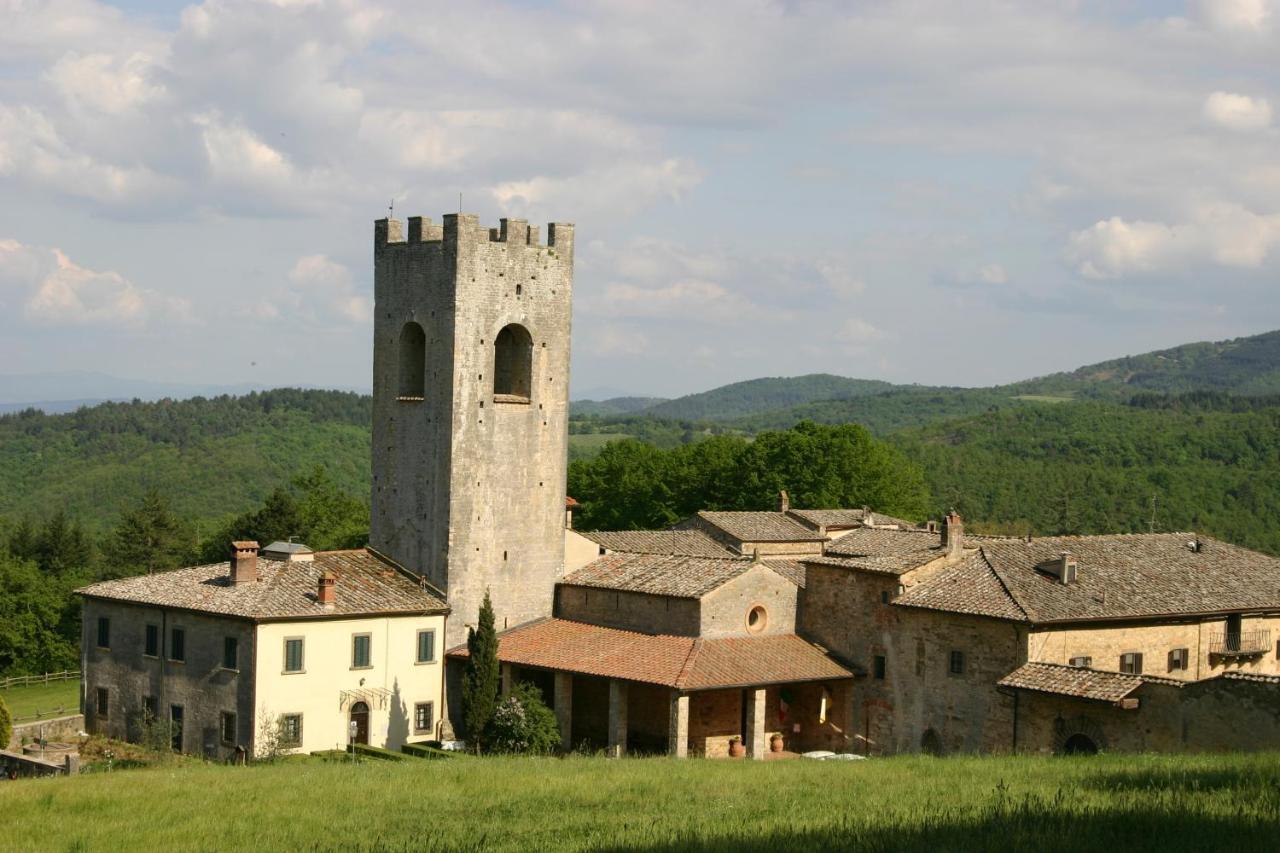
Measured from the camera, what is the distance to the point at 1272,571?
42906mm

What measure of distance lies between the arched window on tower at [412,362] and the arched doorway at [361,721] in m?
8.93

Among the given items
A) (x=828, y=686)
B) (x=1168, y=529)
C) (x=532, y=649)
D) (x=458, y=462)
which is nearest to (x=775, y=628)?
(x=828, y=686)

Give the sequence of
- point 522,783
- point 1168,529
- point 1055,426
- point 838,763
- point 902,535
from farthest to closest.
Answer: point 1055,426, point 1168,529, point 902,535, point 838,763, point 522,783

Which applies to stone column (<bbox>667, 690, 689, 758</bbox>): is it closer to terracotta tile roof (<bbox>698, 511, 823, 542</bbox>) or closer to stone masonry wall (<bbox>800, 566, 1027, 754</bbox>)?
stone masonry wall (<bbox>800, 566, 1027, 754</bbox>)

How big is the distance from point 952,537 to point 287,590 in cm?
1772

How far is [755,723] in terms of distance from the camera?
3816 centimetres

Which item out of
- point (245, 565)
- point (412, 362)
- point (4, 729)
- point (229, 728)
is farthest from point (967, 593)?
point (4, 729)

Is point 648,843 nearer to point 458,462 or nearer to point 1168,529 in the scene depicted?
point 458,462

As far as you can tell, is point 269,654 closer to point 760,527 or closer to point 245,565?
point 245,565

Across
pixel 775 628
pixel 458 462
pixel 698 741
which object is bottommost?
pixel 698 741

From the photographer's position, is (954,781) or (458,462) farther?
(458,462)

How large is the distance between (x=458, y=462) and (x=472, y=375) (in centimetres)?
245

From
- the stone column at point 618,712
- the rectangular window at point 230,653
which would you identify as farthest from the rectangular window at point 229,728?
the stone column at point 618,712

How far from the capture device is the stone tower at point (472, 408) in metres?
41.4
